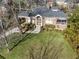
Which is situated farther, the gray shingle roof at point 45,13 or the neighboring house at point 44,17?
the gray shingle roof at point 45,13

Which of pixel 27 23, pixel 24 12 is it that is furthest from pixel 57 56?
pixel 24 12

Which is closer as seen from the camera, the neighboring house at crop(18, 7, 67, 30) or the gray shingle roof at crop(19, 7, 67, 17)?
the neighboring house at crop(18, 7, 67, 30)

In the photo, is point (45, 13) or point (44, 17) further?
point (45, 13)

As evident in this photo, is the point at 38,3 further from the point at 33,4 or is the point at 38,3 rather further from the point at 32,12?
the point at 32,12

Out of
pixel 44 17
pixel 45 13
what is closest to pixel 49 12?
pixel 45 13

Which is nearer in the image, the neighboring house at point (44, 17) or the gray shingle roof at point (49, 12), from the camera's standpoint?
the neighboring house at point (44, 17)

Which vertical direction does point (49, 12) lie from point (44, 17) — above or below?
above

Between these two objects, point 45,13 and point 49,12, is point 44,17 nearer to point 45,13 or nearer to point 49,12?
point 45,13

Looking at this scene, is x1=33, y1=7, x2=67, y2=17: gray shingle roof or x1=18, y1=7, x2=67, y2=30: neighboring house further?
x1=33, y1=7, x2=67, y2=17: gray shingle roof
